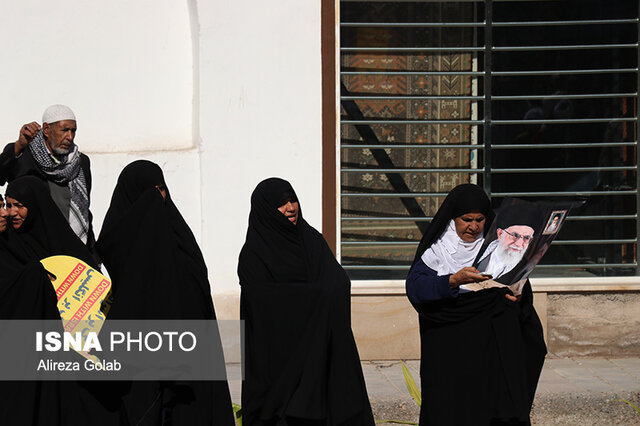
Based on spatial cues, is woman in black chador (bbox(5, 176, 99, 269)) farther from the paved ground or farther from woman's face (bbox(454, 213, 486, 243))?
the paved ground

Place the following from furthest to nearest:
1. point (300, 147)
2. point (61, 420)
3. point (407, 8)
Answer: point (407, 8)
point (300, 147)
point (61, 420)

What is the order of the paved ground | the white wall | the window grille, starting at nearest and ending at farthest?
the paved ground
the white wall
the window grille

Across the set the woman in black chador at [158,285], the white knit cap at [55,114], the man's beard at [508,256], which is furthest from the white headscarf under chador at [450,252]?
the white knit cap at [55,114]

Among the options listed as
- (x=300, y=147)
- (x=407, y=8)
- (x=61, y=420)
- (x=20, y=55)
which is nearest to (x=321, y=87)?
(x=300, y=147)

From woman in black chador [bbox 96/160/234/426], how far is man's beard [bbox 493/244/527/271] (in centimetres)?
130

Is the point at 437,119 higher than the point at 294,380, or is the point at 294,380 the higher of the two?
the point at 437,119

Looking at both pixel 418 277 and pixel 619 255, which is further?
pixel 619 255

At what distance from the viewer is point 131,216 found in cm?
436

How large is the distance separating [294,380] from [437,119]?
3.56 meters

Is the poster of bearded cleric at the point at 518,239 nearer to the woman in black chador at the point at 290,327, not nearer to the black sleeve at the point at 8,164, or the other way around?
the woman in black chador at the point at 290,327

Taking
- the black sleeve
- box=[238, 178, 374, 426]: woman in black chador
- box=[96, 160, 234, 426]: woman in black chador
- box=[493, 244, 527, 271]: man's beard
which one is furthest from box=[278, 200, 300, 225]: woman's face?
the black sleeve

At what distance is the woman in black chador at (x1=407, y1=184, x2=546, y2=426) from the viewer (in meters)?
4.25

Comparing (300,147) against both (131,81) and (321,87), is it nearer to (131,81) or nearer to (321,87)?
(321,87)

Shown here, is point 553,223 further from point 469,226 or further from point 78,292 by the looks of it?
point 78,292
